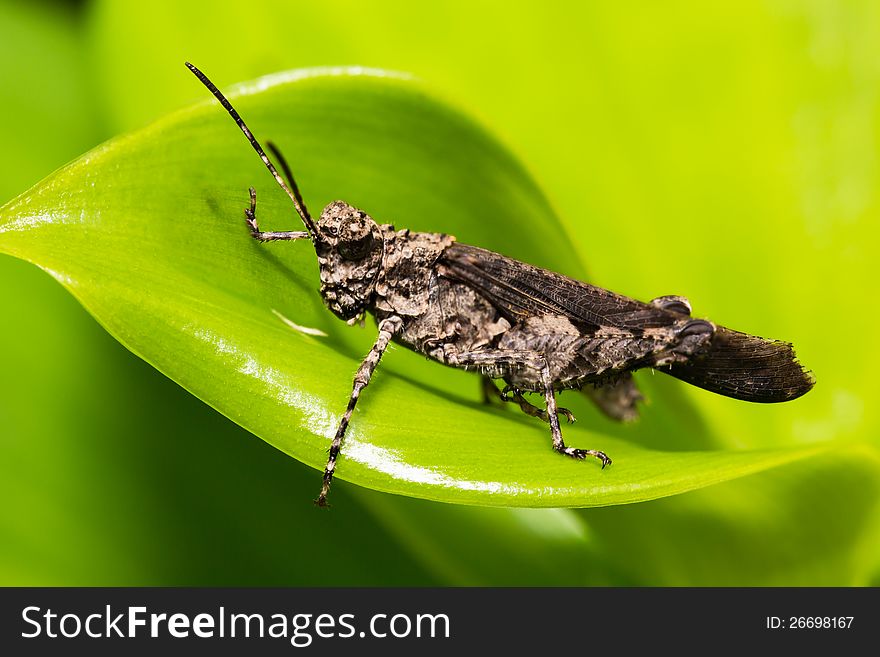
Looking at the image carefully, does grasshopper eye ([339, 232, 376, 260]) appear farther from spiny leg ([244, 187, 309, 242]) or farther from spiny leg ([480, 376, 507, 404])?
spiny leg ([480, 376, 507, 404])

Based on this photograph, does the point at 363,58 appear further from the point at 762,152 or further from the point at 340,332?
the point at 762,152

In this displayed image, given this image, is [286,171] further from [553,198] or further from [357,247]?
[553,198]

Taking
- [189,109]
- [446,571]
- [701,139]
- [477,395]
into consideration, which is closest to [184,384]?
[189,109]

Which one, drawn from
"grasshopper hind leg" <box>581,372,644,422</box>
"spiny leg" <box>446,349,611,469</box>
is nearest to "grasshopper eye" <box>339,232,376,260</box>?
"spiny leg" <box>446,349,611,469</box>

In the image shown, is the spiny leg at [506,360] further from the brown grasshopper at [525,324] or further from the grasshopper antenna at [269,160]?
the grasshopper antenna at [269,160]

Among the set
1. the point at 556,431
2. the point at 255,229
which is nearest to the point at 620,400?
the point at 556,431

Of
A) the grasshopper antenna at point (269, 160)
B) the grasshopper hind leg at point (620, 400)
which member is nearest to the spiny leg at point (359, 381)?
the grasshopper antenna at point (269, 160)
